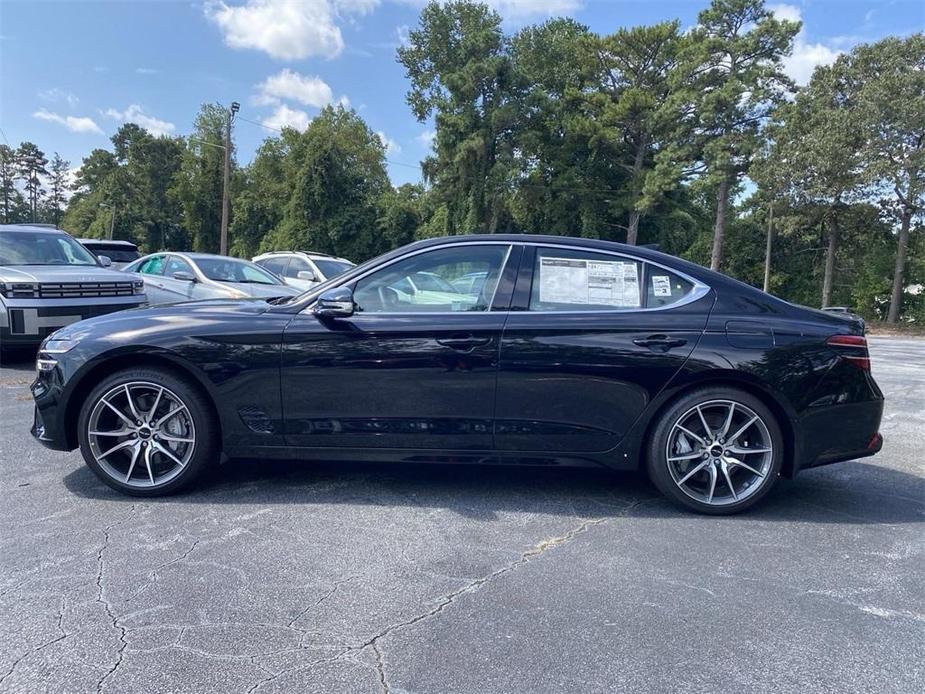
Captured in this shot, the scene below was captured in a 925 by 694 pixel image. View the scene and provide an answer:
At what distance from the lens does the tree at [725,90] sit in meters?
30.7

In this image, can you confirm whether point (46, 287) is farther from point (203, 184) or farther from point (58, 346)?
point (203, 184)

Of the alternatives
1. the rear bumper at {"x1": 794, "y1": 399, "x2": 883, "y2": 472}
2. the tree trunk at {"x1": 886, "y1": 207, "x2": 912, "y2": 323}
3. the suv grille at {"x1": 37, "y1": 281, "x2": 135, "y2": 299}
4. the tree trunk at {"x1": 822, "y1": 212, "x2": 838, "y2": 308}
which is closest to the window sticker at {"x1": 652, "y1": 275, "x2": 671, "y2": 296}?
the rear bumper at {"x1": 794, "y1": 399, "x2": 883, "y2": 472}

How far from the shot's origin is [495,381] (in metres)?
3.48

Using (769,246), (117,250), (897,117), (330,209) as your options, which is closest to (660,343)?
(117,250)

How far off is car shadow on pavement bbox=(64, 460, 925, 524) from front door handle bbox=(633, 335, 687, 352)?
0.98 metres

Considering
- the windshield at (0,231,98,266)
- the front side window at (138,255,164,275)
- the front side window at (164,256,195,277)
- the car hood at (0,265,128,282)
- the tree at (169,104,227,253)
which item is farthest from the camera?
the tree at (169,104,227,253)

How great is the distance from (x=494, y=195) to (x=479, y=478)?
113 ft

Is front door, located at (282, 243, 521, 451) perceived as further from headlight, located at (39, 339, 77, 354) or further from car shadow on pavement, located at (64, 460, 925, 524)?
headlight, located at (39, 339, 77, 354)

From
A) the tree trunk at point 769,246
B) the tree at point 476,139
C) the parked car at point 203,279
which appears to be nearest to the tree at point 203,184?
the tree at point 476,139

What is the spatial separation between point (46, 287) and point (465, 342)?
6.47 meters

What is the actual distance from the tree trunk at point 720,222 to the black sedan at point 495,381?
3065 cm

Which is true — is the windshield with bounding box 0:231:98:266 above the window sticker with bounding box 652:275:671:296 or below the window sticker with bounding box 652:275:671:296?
above

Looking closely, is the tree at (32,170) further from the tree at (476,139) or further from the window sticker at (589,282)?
the window sticker at (589,282)

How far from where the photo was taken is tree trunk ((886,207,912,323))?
1024 inches
